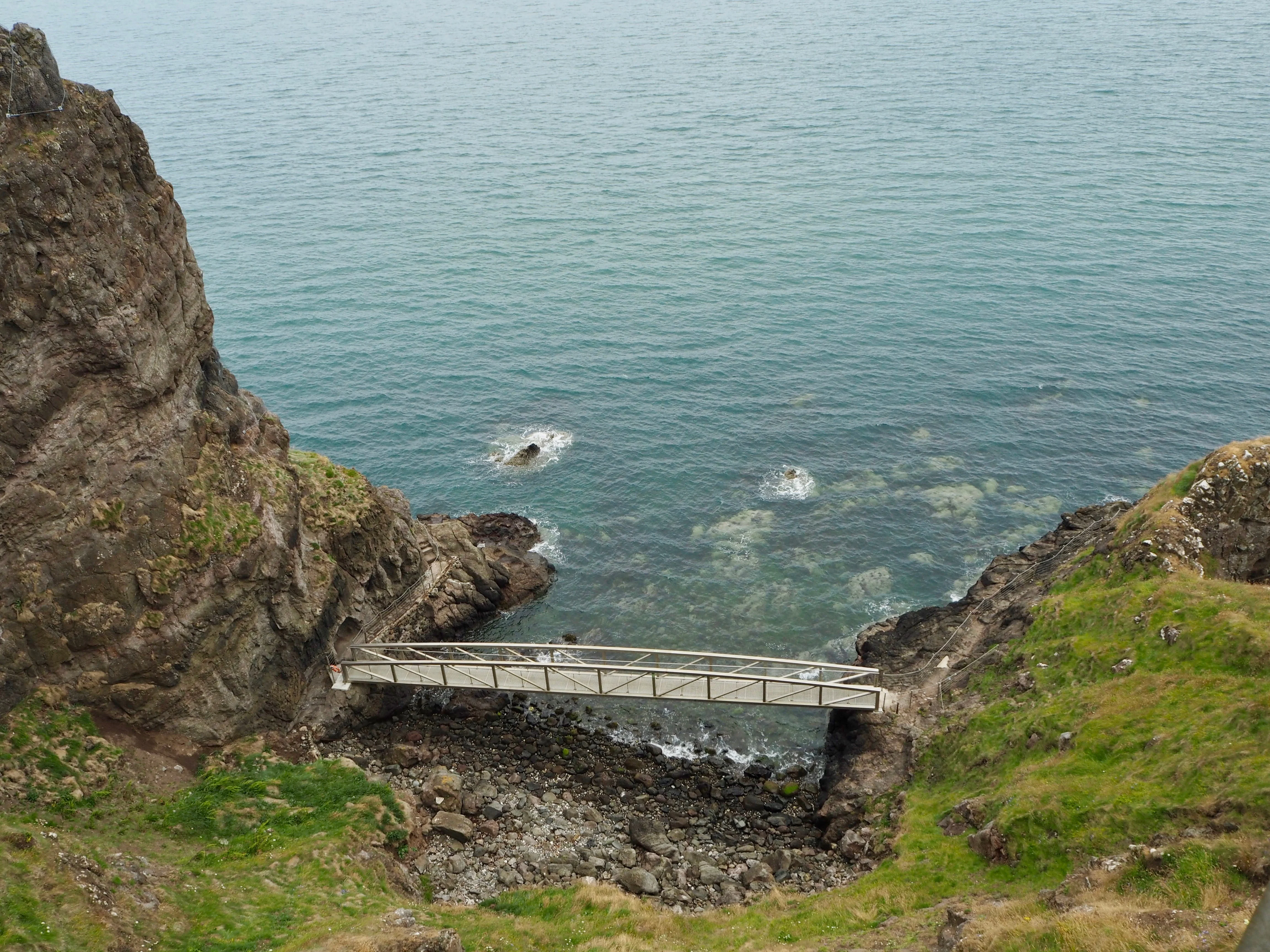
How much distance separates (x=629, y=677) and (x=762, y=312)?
178 feet

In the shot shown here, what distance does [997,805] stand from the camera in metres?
36.9

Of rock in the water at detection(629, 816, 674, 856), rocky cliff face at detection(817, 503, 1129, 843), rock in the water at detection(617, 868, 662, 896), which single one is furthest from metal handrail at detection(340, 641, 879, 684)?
rock in the water at detection(617, 868, 662, 896)

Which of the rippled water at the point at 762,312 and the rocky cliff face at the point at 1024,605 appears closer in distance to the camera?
the rocky cliff face at the point at 1024,605

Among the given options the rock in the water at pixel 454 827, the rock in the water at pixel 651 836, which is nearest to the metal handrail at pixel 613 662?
the rock in the water at pixel 651 836

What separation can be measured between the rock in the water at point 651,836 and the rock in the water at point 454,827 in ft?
23.7

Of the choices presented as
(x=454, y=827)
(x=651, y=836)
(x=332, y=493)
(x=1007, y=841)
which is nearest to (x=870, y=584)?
(x=651, y=836)

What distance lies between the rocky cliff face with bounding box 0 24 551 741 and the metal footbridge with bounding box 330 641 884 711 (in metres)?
2.62

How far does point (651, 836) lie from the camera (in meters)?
43.9

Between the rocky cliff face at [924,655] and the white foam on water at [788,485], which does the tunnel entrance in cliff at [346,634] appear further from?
the white foam on water at [788,485]

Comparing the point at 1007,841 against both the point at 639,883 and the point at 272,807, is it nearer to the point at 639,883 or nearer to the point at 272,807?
the point at 639,883

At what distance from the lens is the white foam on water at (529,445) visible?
75312mm

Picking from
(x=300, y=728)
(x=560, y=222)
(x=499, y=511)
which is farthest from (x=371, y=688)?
(x=560, y=222)

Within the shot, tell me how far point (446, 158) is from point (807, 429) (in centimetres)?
8631

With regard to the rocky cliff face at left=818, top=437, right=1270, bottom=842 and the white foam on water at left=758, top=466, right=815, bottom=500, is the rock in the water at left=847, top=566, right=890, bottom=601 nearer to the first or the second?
the rocky cliff face at left=818, top=437, right=1270, bottom=842
